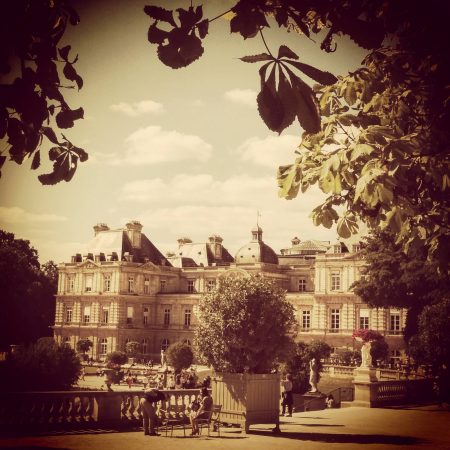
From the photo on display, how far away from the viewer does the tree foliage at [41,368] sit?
64.0 feet

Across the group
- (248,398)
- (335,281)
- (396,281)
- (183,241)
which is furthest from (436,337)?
(183,241)

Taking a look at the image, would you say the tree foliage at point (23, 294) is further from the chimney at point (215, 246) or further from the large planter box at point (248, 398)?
the large planter box at point (248, 398)

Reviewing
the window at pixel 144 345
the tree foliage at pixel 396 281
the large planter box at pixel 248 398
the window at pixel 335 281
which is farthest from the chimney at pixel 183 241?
the large planter box at pixel 248 398

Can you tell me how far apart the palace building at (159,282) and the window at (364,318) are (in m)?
2.57

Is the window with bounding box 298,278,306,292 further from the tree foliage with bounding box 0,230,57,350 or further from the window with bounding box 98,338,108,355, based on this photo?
the tree foliage with bounding box 0,230,57,350

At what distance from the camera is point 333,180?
13.8 ft

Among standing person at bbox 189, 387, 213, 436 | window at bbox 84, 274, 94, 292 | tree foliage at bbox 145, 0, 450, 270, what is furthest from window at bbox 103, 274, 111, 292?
tree foliage at bbox 145, 0, 450, 270

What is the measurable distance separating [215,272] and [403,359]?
28.6 m

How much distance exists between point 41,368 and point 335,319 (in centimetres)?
3955

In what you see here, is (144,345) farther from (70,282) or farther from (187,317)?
(70,282)

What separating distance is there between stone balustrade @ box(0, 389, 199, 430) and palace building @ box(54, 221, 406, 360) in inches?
1742

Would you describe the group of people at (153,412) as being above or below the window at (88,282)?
below

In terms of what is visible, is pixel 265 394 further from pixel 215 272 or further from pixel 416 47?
pixel 215 272

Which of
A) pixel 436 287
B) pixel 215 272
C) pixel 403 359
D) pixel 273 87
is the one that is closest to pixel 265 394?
pixel 273 87
